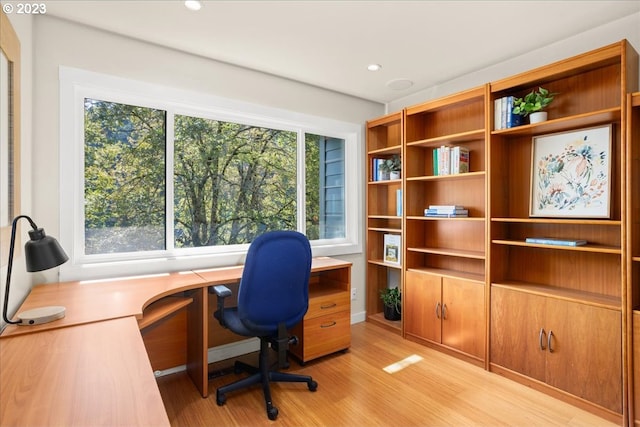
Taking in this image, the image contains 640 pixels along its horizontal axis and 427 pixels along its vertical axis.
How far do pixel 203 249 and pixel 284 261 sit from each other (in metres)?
1.04

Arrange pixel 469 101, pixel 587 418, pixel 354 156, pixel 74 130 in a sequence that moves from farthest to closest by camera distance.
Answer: pixel 354 156 < pixel 469 101 < pixel 74 130 < pixel 587 418

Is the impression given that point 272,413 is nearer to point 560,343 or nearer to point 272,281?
point 272,281

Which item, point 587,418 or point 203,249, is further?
point 203,249

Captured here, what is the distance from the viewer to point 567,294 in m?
2.20

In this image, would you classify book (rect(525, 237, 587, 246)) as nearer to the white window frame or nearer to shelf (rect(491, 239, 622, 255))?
shelf (rect(491, 239, 622, 255))

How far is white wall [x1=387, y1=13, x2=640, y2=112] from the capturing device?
6.98ft

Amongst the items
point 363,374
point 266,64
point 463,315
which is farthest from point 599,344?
point 266,64

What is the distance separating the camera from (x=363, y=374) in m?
2.49

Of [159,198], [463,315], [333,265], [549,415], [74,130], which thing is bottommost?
[549,415]

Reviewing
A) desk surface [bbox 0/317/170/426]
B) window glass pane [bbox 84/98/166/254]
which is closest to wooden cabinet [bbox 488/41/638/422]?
desk surface [bbox 0/317/170/426]

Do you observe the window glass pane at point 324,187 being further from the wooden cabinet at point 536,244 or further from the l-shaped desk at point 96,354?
the l-shaped desk at point 96,354

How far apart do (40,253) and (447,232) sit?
9.81 ft

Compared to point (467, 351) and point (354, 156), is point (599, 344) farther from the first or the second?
point (354, 156)

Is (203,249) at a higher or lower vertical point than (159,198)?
lower
